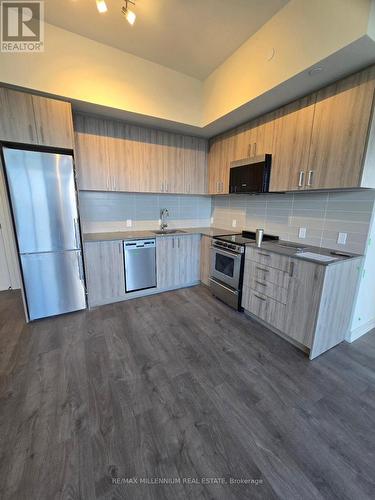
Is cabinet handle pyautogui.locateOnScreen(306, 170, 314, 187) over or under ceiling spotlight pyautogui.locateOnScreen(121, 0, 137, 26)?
under

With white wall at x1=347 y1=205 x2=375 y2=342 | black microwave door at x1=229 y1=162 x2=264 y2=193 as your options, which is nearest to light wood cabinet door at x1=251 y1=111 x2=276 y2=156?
black microwave door at x1=229 y1=162 x2=264 y2=193

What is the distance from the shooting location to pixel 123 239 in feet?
9.52

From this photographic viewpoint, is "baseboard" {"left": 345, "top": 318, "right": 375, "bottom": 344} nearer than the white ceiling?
No

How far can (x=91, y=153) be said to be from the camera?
112 inches

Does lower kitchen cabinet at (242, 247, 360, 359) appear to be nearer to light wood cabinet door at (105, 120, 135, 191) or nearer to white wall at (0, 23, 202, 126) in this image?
light wood cabinet door at (105, 120, 135, 191)

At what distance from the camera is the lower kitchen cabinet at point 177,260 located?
3.27m

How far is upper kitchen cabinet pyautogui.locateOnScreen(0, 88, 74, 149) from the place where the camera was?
207cm

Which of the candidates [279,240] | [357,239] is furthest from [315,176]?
[279,240]

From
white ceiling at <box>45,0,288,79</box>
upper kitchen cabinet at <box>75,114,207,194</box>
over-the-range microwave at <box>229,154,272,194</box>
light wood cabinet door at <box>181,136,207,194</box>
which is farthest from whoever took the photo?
light wood cabinet door at <box>181,136,207,194</box>

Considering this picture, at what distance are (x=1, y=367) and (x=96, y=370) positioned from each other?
0.85 metres

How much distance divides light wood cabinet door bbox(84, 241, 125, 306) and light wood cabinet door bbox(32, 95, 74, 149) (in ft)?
3.91

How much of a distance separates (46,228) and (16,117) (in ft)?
3.72

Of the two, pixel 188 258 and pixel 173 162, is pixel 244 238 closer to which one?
pixel 188 258

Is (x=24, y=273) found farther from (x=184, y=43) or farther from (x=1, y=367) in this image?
(x=184, y=43)
